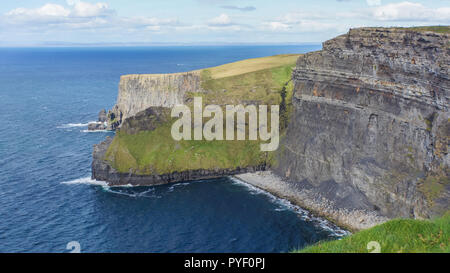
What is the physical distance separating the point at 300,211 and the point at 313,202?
5.42 m

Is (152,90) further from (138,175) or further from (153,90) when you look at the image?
(138,175)

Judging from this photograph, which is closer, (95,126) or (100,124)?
(95,126)

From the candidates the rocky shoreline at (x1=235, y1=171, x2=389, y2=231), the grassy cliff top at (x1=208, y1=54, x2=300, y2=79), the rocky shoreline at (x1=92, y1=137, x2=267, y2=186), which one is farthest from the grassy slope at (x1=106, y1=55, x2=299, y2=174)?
the grassy cliff top at (x1=208, y1=54, x2=300, y2=79)

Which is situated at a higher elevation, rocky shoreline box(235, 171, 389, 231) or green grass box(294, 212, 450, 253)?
green grass box(294, 212, 450, 253)

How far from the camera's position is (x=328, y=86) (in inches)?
3767

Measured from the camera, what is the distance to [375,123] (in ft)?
272

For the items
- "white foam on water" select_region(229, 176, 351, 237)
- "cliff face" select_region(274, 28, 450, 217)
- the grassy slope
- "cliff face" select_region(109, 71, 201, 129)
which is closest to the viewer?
"cliff face" select_region(274, 28, 450, 217)

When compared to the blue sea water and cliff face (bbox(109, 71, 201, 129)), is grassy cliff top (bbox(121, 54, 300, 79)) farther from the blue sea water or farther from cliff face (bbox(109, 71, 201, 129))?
the blue sea water

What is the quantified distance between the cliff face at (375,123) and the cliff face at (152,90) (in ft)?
166

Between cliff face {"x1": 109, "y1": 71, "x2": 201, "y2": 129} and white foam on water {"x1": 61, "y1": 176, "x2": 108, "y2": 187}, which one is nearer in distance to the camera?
white foam on water {"x1": 61, "y1": 176, "x2": 108, "y2": 187}

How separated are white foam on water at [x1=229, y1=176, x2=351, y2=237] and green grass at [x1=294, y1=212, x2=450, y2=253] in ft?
176

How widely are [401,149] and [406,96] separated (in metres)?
10.5

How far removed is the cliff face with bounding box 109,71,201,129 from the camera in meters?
148

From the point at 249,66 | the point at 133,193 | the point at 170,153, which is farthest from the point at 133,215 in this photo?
the point at 249,66
